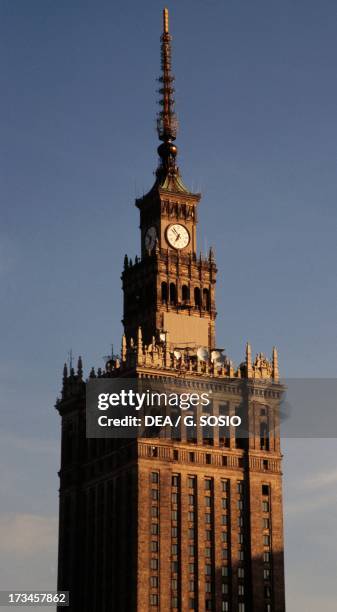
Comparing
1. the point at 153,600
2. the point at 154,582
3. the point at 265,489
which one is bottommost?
the point at 153,600

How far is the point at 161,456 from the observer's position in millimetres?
192250

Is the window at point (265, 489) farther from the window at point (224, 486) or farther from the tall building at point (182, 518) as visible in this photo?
the window at point (224, 486)

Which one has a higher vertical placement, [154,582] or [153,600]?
[154,582]

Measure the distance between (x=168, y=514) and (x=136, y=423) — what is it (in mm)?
12253

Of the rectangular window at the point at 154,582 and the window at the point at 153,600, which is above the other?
the rectangular window at the point at 154,582

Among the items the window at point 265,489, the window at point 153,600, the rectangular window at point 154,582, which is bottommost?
the window at point 153,600

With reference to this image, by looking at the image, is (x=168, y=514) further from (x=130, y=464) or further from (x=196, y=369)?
(x=196, y=369)

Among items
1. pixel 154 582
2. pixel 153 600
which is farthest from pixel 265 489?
pixel 153 600

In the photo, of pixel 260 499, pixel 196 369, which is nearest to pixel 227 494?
pixel 260 499

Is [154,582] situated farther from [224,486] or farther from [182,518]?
[224,486]

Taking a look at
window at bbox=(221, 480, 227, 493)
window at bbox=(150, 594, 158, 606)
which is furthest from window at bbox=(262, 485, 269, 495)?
window at bbox=(150, 594, 158, 606)

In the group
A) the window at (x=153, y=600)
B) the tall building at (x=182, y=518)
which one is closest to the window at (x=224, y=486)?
the tall building at (x=182, y=518)

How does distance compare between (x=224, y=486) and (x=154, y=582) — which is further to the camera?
(x=224, y=486)

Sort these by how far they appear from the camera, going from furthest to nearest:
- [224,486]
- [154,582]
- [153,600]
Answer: [224,486] < [154,582] < [153,600]
